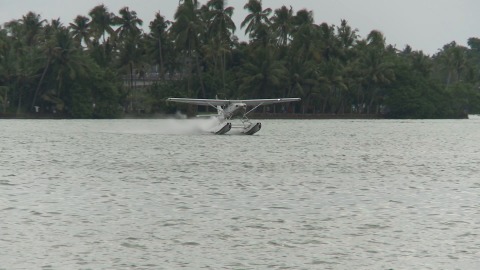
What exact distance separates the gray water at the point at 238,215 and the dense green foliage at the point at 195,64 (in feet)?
274

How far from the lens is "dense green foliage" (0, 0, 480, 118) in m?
120

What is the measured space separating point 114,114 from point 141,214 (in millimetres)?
109801

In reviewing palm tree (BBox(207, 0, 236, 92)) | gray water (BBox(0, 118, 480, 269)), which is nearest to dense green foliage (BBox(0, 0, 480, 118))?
palm tree (BBox(207, 0, 236, 92))

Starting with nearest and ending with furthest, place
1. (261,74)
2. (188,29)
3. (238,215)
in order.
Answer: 1. (238,215)
2. (188,29)
3. (261,74)

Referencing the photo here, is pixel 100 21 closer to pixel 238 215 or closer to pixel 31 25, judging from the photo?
pixel 31 25

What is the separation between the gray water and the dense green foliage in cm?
8359

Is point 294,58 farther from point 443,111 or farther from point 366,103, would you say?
point 443,111

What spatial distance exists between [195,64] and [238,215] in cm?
11241

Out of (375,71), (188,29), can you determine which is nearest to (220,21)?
(188,29)

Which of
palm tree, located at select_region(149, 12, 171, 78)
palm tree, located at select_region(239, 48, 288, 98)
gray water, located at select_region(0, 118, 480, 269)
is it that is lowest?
gray water, located at select_region(0, 118, 480, 269)

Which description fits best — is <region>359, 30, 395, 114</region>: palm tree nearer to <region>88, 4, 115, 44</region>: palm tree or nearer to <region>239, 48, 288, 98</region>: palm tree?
<region>239, 48, 288, 98</region>: palm tree

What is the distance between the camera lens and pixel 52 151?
47969 millimetres

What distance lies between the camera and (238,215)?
19422 mm

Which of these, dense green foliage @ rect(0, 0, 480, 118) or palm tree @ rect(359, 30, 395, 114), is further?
palm tree @ rect(359, 30, 395, 114)
